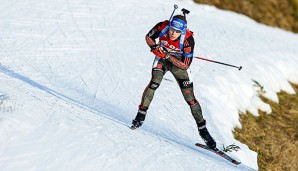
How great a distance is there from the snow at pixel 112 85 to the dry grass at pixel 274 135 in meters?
0.36

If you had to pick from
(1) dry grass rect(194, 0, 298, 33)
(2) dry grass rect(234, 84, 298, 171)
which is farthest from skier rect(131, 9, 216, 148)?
(1) dry grass rect(194, 0, 298, 33)

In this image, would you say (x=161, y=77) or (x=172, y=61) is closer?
(x=172, y=61)

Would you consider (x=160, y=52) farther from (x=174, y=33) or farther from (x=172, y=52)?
(x=174, y=33)

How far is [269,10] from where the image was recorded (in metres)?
25.7

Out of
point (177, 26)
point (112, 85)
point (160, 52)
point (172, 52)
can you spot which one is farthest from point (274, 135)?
point (177, 26)

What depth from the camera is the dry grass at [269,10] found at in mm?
24016

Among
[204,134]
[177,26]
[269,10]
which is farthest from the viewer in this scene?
[269,10]

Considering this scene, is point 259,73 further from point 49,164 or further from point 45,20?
point 49,164

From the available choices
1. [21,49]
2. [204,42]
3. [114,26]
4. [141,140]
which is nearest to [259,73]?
[204,42]

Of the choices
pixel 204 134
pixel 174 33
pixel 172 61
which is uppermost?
pixel 174 33

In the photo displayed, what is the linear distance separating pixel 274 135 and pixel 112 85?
15.1ft

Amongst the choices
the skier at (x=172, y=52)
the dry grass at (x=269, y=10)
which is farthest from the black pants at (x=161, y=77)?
the dry grass at (x=269, y=10)

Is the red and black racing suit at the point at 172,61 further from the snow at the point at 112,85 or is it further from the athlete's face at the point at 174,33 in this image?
the snow at the point at 112,85

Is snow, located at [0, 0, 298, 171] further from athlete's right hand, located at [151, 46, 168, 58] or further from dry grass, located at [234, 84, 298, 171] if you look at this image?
athlete's right hand, located at [151, 46, 168, 58]
